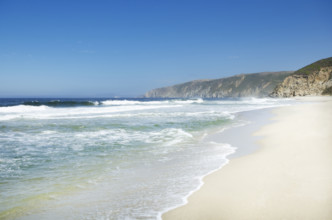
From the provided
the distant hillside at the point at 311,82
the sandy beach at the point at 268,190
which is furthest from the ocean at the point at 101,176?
the distant hillside at the point at 311,82

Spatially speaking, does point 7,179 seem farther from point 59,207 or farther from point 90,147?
point 90,147

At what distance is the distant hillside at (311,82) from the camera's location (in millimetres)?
68900

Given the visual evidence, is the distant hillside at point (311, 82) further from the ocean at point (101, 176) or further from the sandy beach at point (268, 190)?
the ocean at point (101, 176)

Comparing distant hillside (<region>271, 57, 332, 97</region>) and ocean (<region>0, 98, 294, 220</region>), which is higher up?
distant hillside (<region>271, 57, 332, 97</region>)

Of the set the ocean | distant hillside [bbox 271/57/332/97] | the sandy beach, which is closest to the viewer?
the sandy beach

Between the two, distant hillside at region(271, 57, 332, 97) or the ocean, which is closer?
the ocean

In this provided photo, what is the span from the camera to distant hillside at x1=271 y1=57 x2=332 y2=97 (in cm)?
6890

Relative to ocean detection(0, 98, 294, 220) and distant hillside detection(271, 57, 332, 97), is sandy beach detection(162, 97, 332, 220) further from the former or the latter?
distant hillside detection(271, 57, 332, 97)

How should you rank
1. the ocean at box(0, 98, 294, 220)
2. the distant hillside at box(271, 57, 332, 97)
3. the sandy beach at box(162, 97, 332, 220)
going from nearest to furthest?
the sandy beach at box(162, 97, 332, 220) < the ocean at box(0, 98, 294, 220) < the distant hillside at box(271, 57, 332, 97)

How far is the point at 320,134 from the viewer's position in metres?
6.83

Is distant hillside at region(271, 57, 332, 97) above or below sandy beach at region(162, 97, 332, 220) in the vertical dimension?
above

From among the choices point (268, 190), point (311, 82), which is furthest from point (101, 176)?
point (311, 82)

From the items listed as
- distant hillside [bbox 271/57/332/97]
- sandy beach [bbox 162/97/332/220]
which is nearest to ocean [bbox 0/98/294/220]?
sandy beach [bbox 162/97/332/220]

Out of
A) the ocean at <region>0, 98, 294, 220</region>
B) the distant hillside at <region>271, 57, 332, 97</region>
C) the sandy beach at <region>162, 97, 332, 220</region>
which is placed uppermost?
the distant hillside at <region>271, 57, 332, 97</region>
